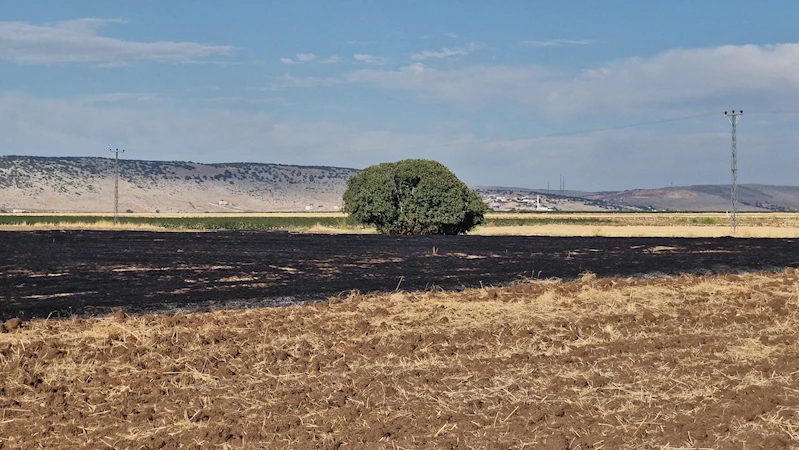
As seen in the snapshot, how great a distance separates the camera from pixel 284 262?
32219 mm

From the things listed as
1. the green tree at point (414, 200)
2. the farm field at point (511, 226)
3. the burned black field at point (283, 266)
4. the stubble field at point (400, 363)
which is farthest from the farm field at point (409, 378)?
the farm field at point (511, 226)

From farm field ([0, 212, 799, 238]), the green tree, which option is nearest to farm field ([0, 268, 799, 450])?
the green tree

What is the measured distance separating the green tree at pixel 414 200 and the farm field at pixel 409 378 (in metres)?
43.9

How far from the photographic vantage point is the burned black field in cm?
2066

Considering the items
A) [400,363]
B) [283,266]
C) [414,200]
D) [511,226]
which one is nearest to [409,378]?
[400,363]

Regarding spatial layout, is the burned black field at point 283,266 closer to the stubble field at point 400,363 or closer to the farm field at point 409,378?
the stubble field at point 400,363

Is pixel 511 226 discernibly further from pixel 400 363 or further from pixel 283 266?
pixel 400 363

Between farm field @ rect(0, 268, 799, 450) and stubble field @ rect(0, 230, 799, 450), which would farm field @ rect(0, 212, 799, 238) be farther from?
farm field @ rect(0, 268, 799, 450)

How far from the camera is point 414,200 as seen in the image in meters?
62.4

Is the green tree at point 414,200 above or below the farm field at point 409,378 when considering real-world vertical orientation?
above

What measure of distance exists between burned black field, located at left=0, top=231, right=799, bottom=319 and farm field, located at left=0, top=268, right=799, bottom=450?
3.81 meters

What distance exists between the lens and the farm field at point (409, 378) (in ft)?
28.5

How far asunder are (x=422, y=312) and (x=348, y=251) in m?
22.3

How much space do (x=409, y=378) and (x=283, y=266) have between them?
19.5m
